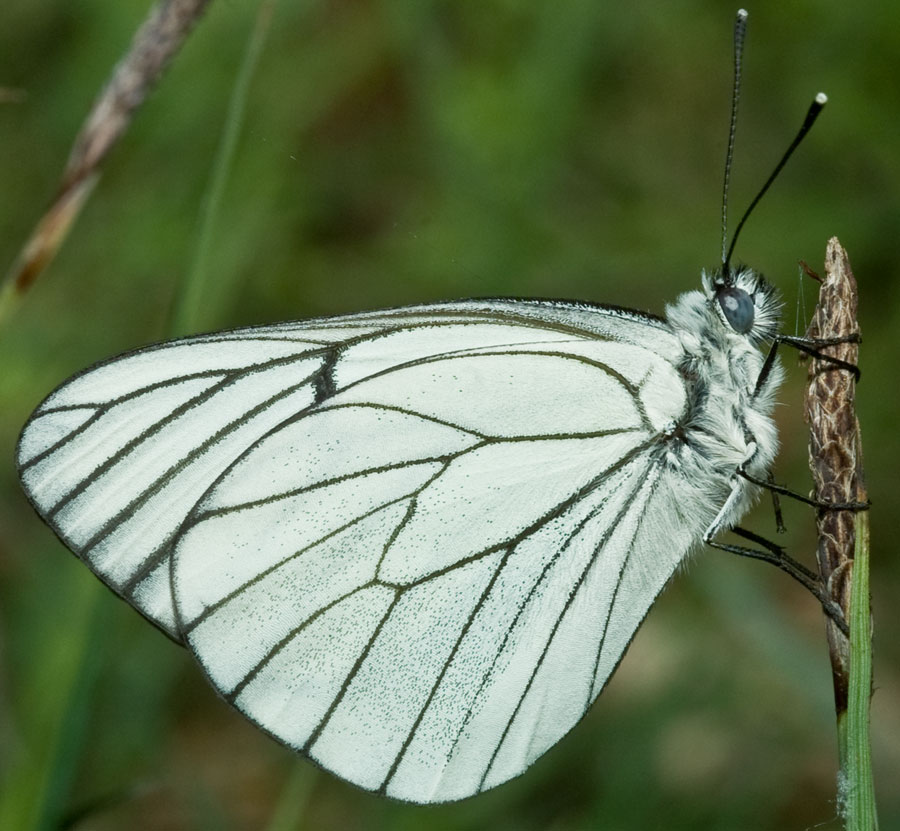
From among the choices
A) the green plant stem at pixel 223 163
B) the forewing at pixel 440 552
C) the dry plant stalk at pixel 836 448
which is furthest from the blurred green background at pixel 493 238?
the dry plant stalk at pixel 836 448

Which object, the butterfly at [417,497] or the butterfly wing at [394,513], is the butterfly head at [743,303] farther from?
the butterfly wing at [394,513]

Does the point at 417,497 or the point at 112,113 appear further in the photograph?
the point at 417,497

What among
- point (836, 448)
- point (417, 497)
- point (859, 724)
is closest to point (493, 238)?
point (417, 497)

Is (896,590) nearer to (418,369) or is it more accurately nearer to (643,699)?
(643,699)

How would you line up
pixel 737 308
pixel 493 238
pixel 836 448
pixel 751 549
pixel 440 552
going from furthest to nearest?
pixel 493 238, pixel 440 552, pixel 737 308, pixel 751 549, pixel 836 448

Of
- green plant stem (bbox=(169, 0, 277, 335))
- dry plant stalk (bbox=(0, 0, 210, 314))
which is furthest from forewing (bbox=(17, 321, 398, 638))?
dry plant stalk (bbox=(0, 0, 210, 314))

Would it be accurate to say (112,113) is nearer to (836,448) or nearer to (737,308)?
(737,308)

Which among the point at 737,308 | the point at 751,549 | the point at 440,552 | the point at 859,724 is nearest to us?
the point at 859,724
